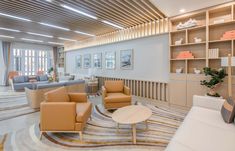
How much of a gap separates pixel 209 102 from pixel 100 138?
241cm

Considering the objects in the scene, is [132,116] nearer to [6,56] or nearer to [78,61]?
[78,61]

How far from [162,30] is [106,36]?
3.01m

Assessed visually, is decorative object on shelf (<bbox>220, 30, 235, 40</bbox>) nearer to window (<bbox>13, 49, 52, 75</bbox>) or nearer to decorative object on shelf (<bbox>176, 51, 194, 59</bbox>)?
decorative object on shelf (<bbox>176, 51, 194, 59</bbox>)

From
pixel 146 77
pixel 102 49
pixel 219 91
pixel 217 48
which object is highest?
pixel 102 49

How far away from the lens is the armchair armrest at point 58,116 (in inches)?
100

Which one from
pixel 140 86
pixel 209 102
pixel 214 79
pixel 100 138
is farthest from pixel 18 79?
pixel 214 79

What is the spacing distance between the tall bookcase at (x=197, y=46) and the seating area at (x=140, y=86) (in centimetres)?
2

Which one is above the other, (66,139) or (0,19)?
(0,19)

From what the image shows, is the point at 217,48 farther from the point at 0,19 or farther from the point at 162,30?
the point at 0,19

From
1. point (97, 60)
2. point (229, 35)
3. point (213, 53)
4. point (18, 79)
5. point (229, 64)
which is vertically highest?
point (229, 35)

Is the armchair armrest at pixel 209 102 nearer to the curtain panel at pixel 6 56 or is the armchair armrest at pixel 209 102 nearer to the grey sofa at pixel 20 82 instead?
the grey sofa at pixel 20 82

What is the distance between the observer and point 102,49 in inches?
292

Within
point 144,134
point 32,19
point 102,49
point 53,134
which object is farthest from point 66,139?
point 102,49

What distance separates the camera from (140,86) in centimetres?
578
